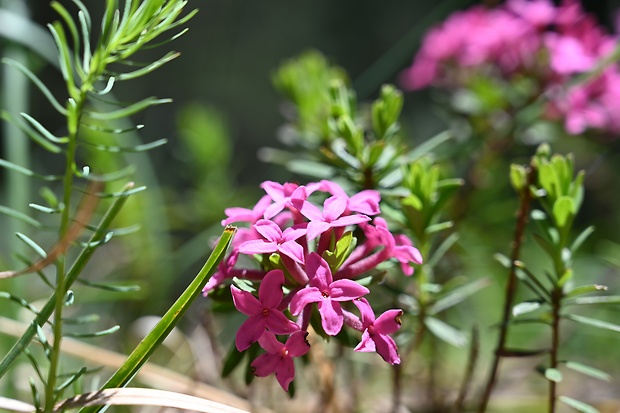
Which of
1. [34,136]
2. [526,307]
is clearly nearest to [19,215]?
[34,136]

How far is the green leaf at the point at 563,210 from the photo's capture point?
2.09ft

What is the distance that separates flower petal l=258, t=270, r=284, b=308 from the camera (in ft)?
1.71

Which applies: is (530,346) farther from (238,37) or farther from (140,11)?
(238,37)

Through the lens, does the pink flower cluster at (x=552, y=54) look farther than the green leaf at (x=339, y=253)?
Yes

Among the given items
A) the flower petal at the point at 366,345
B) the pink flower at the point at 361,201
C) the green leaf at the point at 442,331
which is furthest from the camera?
the green leaf at the point at 442,331

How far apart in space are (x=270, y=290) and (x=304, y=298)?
0.09ft

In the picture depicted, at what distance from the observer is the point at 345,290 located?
523 mm

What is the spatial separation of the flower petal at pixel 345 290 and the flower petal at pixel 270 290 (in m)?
0.04

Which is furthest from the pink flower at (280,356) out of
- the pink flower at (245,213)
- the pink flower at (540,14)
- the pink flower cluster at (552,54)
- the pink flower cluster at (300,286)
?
the pink flower at (540,14)

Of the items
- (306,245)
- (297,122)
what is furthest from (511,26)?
(306,245)

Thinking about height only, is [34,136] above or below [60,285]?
above

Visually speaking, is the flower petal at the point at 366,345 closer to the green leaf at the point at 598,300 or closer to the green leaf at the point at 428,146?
the green leaf at the point at 598,300

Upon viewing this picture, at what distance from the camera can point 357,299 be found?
55cm

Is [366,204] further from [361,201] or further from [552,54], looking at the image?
[552,54]
